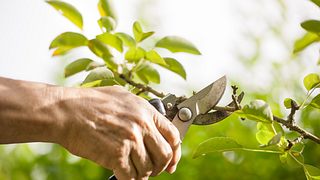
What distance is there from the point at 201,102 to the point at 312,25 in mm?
254

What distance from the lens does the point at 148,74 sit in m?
1.33

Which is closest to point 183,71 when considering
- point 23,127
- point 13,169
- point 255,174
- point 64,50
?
point 64,50

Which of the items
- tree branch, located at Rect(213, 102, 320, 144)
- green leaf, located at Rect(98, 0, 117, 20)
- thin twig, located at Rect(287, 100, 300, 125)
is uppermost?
green leaf, located at Rect(98, 0, 117, 20)

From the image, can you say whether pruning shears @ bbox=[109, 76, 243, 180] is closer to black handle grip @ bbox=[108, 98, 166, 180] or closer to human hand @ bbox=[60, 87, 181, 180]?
black handle grip @ bbox=[108, 98, 166, 180]

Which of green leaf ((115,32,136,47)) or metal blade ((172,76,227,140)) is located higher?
green leaf ((115,32,136,47))

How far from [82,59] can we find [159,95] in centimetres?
20

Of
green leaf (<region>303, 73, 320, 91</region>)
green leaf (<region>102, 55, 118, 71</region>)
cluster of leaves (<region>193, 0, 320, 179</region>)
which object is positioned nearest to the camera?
cluster of leaves (<region>193, 0, 320, 179</region>)

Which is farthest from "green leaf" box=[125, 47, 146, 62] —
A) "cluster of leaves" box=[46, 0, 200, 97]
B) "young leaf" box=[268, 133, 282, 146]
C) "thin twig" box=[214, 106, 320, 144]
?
"young leaf" box=[268, 133, 282, 146]

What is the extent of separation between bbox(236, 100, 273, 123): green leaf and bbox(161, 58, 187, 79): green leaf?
0.29m

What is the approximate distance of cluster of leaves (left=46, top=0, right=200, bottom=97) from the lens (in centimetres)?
125

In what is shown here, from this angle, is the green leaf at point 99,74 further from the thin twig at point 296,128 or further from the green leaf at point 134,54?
the thin twig at point 296,128

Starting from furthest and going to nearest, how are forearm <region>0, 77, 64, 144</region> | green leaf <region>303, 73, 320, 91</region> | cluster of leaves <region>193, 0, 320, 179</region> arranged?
1. green leaf <region>303, 73, 320, 91</region>
2. cluster of leaves <region>193, 0, 320, 179</region>
3. forearm <region>0, 77, 64, 144</region>

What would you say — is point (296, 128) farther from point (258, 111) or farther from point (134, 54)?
point (134, 54)

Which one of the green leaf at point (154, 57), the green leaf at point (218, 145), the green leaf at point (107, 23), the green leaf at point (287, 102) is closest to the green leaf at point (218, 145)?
the green leaf at point (218, 145)
